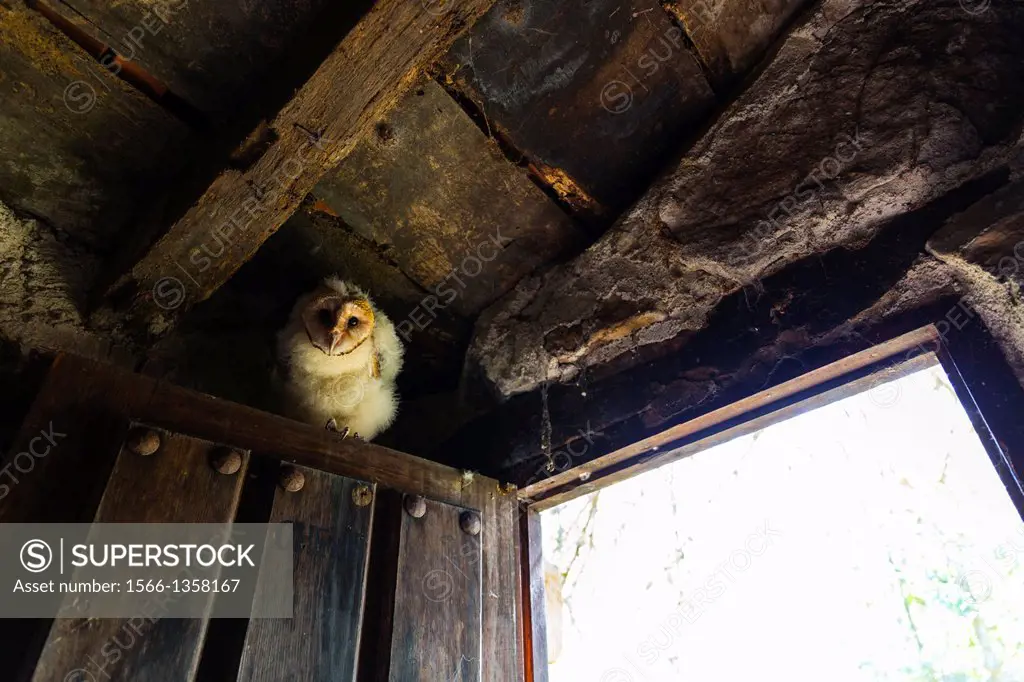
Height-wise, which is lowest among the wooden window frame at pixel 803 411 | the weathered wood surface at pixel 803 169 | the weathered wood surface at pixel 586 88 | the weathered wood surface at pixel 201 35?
the wooden window frame at pixel 803 411

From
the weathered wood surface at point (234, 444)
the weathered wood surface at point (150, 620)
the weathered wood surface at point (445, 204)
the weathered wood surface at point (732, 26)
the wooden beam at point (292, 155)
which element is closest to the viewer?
the weathered wood surface at point (150, 620)

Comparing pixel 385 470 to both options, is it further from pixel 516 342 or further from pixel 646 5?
pixel 646 5

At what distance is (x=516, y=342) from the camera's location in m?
1.59

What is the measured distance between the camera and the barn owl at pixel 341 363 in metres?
1.68

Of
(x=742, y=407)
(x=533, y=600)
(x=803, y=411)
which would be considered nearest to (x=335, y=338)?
(x=533, y=600)

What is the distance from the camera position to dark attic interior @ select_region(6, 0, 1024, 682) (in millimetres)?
1092

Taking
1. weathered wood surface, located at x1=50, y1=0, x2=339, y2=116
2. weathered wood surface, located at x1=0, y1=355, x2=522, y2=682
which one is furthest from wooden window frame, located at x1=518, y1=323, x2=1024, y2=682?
weathered wood surface, located at x1=50, y1=0, x2=339, y2=116

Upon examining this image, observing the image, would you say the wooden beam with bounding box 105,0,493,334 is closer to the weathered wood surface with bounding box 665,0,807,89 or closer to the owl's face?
the owl's face

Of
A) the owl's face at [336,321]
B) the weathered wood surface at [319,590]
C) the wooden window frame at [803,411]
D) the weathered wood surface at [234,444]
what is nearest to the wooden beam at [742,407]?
the wooden window frame at [803,411]

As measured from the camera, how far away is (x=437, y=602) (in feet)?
3.99

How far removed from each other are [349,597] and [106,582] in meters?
0.39

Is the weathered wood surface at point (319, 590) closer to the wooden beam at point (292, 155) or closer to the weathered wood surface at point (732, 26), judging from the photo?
the wooden beam at point (292, 155)

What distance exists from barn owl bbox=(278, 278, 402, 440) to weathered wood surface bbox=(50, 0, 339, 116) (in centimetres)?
58

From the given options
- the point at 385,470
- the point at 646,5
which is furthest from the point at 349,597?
the point at 646,5
